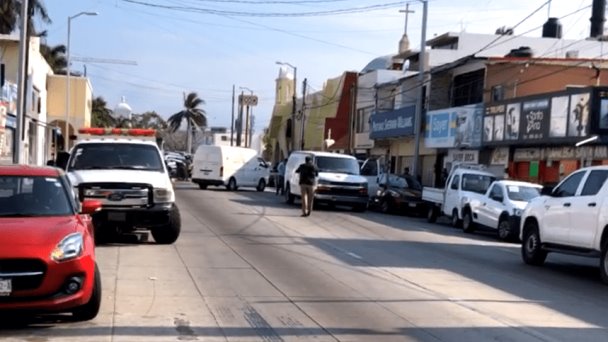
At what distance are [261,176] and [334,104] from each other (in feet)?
76.0

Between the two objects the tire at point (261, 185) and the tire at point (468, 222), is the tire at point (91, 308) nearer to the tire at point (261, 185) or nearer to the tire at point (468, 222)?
the tire at point (468, 222)

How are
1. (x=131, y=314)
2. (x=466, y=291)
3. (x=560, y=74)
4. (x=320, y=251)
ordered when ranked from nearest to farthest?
1. (x=131, y=314)
2. (x=466, y=291)
3. (x=320, y=251)
4. (x=560, y=74)

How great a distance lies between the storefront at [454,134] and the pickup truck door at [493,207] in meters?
13.2

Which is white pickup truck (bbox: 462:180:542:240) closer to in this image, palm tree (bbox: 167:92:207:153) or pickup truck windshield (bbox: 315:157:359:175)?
pickup truck windshield (bbox: 315:157:359:175)

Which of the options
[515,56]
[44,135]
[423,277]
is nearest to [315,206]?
[515,56]

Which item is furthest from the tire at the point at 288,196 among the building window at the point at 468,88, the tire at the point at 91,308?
the tire at the point at 91,308

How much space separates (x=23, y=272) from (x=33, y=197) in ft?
5.59

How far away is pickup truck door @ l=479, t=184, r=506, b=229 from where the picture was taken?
81.3ft

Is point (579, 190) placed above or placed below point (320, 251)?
above

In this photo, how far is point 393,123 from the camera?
49.6m

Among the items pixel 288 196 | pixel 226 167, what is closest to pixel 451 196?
pixel 288 196

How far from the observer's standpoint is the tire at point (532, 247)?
17.4 meters

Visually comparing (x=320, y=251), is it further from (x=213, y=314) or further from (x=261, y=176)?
(x=261, y=176)

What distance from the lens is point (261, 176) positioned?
145ft
